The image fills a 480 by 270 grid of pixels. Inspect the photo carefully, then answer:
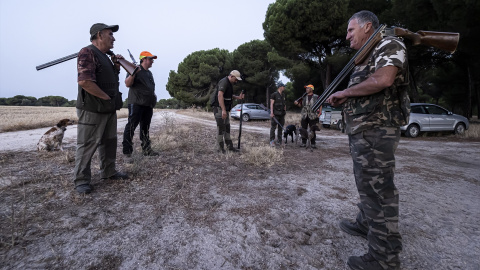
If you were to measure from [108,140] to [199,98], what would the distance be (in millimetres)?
28365

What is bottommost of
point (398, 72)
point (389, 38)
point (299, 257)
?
point (299, 257)

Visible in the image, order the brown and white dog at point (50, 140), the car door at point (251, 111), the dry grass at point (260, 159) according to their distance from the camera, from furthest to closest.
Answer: the car door at point (251, 111)
the brown and white dog at point (50, 140)
the dry grass at point (260, 159)

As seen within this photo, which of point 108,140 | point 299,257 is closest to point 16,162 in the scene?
point 108,140

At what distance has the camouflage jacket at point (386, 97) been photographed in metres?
1.64

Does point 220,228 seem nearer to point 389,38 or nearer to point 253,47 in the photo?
point 389,38

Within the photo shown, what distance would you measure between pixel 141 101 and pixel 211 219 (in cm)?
305

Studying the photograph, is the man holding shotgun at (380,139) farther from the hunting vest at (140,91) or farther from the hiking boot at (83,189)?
the hunting vest at (140,91)

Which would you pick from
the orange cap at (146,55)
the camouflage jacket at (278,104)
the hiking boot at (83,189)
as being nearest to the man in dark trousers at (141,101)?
the orange cap at (146,55)

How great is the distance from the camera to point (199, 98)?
1214 inches

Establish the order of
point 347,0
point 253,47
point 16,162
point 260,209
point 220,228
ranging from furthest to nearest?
1. point 253,47
2. point 347,0
3. point 16,162
4. point 260,209
5. point 220,228

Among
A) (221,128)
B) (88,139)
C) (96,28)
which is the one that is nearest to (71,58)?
(96,28)

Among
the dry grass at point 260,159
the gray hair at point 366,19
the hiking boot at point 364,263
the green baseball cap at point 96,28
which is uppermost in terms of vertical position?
the green baseball cap at point 96,28

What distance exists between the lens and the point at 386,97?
5.65ft

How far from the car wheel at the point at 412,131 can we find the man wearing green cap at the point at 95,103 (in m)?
11.6
